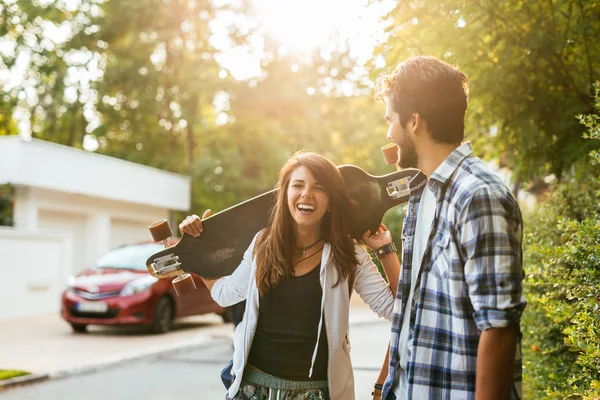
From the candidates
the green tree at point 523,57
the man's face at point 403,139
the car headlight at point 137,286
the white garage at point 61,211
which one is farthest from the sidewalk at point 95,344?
the man's face at point 403,139

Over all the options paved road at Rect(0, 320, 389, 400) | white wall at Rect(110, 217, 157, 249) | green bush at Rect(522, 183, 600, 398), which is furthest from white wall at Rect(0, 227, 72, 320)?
green bush at Rect(522, 183, 600, 398)

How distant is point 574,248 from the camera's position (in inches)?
144

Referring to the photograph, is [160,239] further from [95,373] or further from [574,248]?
[95,373]

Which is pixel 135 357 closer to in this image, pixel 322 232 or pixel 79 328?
pixel 79 328

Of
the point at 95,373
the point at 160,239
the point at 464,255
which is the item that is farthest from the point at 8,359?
the point at 464,255

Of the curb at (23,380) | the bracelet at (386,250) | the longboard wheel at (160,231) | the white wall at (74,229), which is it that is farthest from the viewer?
the white wall at (74,229)

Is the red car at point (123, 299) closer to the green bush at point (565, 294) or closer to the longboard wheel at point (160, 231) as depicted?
the green bush at point (565, 294)

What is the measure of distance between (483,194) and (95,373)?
27.0 feet

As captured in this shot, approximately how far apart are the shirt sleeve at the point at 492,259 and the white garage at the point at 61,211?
16.6m

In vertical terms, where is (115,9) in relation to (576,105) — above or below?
above

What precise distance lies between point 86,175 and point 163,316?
10.4m

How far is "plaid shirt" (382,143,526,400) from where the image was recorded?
199 cm

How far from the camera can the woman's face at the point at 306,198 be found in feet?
10.3

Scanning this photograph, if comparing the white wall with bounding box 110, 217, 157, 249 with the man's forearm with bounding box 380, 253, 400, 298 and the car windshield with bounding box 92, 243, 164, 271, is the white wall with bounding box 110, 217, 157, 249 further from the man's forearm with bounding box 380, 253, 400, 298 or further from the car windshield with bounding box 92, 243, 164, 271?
the man's forearm with bounding box 380, 253, 400, 298
